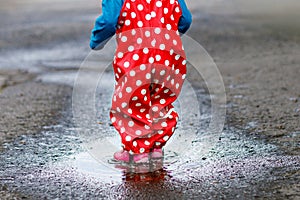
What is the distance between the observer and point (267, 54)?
348 inches

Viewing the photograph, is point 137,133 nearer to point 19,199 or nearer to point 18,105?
point 19,199

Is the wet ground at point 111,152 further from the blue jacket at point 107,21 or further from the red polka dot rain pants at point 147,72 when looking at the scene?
A: the blue jacket at point 107,21

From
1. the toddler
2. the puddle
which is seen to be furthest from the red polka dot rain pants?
the puddle

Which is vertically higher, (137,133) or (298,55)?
(137,133)

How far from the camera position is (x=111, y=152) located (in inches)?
183

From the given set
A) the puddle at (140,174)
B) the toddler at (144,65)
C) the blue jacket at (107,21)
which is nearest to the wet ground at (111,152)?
the puddle at (140,174)

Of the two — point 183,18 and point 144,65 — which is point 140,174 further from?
point 183,18

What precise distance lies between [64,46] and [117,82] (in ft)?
21.4

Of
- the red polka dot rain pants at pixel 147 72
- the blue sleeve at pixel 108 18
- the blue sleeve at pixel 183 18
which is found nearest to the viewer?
the blue sleeve at pixel 108 18

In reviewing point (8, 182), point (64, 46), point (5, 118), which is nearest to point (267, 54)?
point (64, 46)

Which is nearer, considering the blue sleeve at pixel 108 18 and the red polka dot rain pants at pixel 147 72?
the blue sleeve at pixel 108 18

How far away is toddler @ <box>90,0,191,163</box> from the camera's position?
13.3ft

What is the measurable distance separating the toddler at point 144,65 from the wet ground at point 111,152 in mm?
269

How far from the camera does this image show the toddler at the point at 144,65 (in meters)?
4.05
